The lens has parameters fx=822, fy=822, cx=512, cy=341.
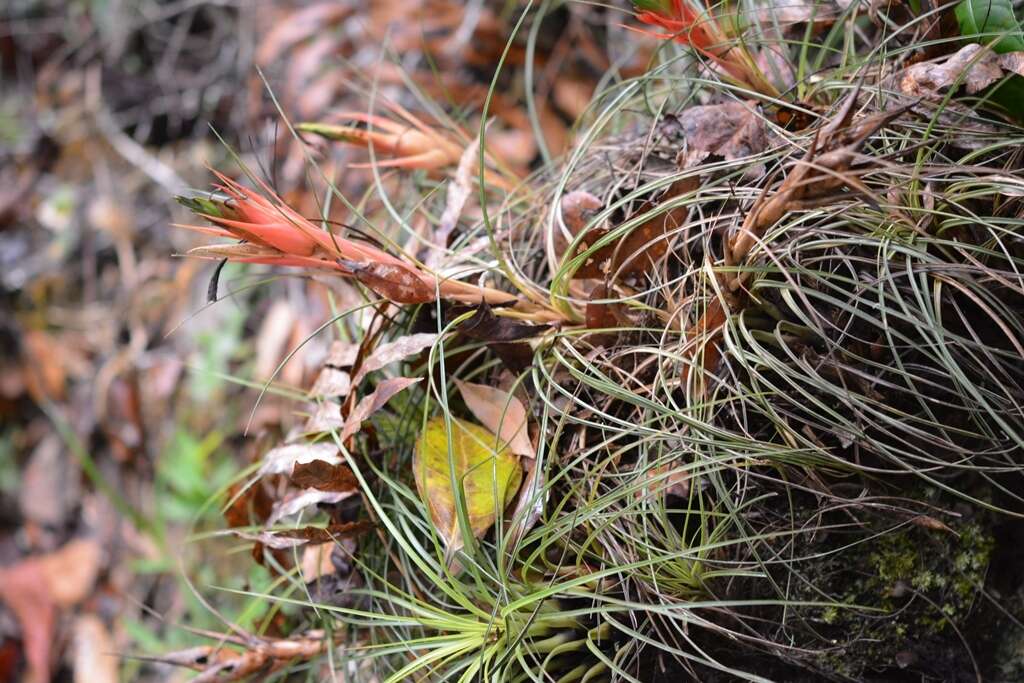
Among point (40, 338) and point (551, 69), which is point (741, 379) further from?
point (40, 338)

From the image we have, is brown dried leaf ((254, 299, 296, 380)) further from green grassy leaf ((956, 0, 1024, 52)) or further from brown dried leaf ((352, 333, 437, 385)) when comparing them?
green grassy leaf ((956, 0, 1024, 52))

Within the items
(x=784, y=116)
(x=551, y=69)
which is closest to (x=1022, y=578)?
(x=784, y=116)

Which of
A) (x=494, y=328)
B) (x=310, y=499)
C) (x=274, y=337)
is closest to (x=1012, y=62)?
(x=494, y=328)

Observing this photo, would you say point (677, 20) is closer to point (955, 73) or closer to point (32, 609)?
point (955, 73)

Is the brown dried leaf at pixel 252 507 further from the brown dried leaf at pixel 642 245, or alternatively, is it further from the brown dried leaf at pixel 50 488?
the brown dried leaf at pixel 50 488

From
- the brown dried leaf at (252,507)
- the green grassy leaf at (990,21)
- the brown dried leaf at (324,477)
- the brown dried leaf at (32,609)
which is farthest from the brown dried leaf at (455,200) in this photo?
the brown dried leaf at (32,609)

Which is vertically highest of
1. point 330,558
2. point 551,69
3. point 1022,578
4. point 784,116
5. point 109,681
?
point 784,116
